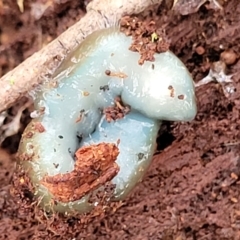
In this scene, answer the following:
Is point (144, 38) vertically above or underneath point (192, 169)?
above

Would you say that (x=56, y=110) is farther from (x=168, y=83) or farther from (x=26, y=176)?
(x=168, y=83)

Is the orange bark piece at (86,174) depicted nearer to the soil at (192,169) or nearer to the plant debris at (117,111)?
the plant debris at (117,111)

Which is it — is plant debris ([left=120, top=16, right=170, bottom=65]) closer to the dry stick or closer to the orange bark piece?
the dry stick

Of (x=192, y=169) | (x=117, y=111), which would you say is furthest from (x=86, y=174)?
(x=192, y=169)

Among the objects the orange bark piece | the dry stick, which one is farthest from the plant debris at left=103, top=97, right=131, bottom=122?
the dry stick

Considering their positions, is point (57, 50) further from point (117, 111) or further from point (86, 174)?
point (86, 174)

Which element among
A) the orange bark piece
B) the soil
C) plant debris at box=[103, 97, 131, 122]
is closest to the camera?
the orange bark piece
